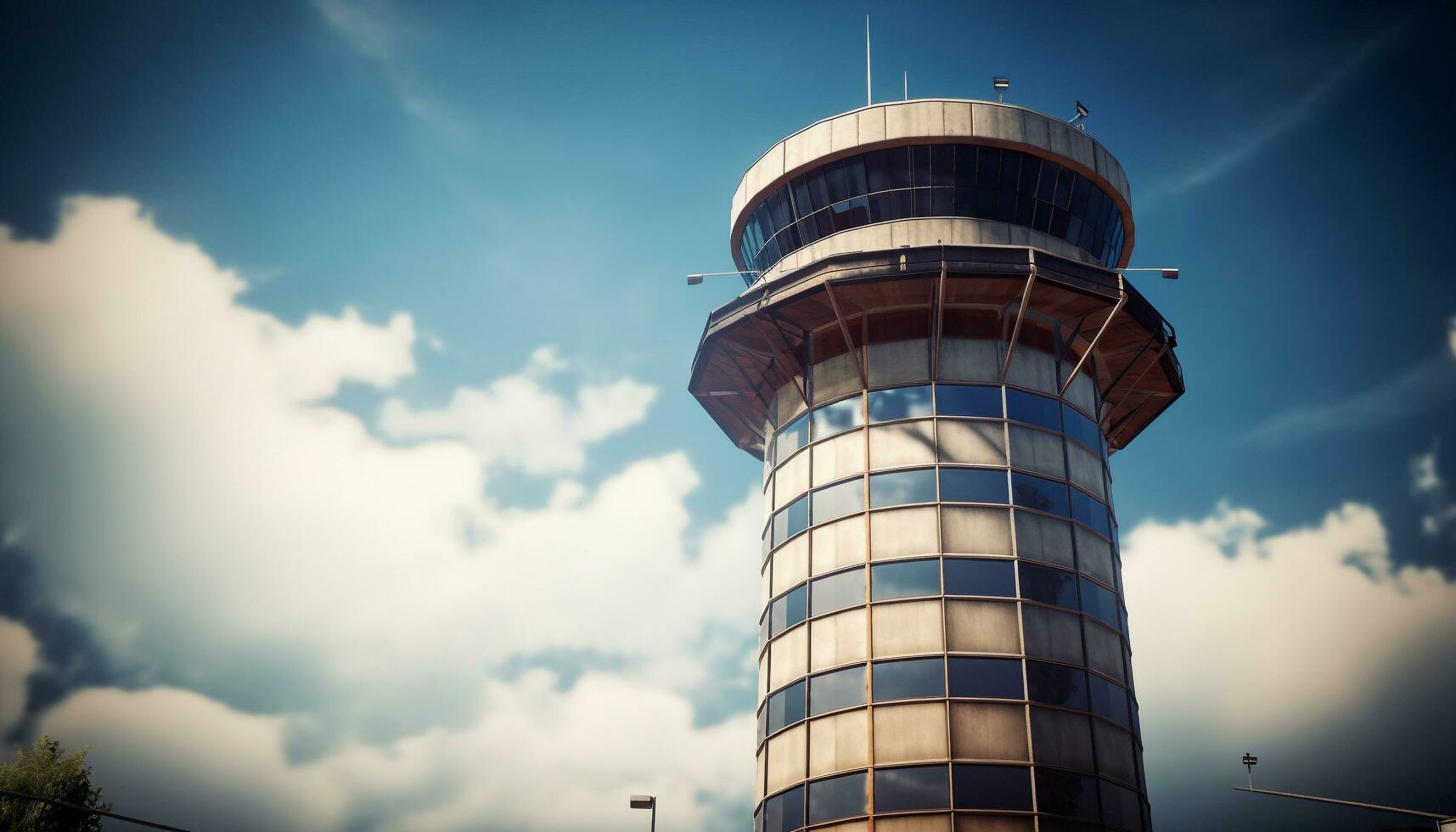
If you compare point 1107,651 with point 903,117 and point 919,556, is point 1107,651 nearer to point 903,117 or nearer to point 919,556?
point 919,556

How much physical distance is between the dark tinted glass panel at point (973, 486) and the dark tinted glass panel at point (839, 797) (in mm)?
10696

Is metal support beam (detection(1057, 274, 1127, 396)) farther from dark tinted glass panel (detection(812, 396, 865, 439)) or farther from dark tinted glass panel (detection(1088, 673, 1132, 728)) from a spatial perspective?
dark tinted glass panel (detection(1088, 673, 1132, 728))

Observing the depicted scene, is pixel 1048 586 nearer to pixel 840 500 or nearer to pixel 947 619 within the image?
pixel 947 619

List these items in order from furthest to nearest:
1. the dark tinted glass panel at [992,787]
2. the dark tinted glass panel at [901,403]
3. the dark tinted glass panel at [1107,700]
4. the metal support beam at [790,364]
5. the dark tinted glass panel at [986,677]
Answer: the metal support beam at [790,364]
the dark tinted glass panel at [901,403]
the dark tinted glass panel at [1107,700]
the dark tinted glass panel at [986,677]
the dark tinted glass panel at [992,787]

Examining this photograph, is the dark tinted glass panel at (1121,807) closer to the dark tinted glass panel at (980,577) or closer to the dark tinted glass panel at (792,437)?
the dark tinted glass panel at (980,577)

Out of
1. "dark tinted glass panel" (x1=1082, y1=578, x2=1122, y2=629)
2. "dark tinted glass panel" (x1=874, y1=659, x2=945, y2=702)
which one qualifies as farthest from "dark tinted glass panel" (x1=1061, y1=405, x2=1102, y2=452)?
"dark tinted glass panel" (x1=874, y1=659, x2=945, y2=702)

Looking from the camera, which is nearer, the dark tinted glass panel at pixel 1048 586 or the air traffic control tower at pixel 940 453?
the air traffic control tower at pixel 940 453

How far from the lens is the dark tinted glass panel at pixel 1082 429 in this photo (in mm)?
46719

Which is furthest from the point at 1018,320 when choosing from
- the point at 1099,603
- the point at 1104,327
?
the point at 1099,603

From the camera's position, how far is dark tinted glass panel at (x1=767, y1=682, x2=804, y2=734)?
42.7 metres

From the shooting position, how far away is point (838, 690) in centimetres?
4178

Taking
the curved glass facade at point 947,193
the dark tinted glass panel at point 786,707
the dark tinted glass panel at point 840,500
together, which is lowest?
the dark tinted glass panel at point 786,707

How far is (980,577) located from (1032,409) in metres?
7.67

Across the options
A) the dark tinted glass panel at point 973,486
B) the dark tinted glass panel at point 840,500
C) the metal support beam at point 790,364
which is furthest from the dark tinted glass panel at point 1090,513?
the metal support beam at point 790,364
